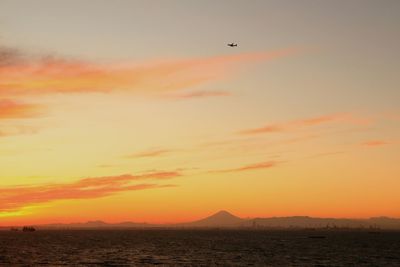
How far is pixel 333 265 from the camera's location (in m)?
115

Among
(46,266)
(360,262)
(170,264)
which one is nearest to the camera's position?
(46,266)

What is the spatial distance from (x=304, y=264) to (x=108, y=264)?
45.0 meters

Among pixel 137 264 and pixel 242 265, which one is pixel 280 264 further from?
pixel 137 264

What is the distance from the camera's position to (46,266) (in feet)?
336

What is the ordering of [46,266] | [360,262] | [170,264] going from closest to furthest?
[46,266] < [170,264] < [360,262]

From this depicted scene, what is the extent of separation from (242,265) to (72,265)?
3693cm

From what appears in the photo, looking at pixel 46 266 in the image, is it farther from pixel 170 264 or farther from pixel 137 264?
pixel 170 264

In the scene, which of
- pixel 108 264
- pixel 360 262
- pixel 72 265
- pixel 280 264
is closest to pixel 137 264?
pixel 108 264

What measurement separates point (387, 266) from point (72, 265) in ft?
236

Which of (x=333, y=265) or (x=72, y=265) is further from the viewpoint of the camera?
(x=333, y=265)

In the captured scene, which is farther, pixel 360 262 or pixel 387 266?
pixel 360 262

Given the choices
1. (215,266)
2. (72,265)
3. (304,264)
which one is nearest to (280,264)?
(304,264)

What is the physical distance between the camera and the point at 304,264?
374 ft

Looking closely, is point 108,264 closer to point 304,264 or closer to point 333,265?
point 304,264
